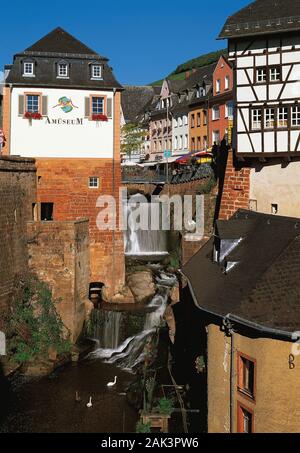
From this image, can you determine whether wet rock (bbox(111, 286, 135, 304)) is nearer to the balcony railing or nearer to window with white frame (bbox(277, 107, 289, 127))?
the balcony railing

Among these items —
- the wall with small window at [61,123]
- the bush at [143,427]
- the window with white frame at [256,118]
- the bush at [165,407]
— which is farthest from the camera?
the wall with small window at [61,123]

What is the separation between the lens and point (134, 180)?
41.7 metres

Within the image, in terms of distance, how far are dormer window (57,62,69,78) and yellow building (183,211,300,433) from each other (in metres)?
14.7

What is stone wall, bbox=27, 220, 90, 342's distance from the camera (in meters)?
24.3

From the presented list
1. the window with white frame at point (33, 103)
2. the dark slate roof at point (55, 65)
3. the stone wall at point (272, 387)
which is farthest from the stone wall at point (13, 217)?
the stone wall at point (272, 387)

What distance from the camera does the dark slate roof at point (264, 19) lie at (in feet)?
70.6

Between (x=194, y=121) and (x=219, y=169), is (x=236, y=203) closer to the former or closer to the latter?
(x=219, y=169)

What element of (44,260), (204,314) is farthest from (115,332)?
(204,314)

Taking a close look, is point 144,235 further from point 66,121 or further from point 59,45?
point 59,45

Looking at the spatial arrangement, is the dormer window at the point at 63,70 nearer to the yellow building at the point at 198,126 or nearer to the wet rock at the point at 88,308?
the wet rock at the point at 88,308

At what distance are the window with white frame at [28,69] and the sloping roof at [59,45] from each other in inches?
26.9

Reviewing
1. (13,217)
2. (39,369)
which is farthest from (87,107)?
(39,369)

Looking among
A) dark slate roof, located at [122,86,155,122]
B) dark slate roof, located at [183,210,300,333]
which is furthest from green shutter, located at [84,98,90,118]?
dark slate roof, located at [122,86,155,122]

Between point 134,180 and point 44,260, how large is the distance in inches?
715
